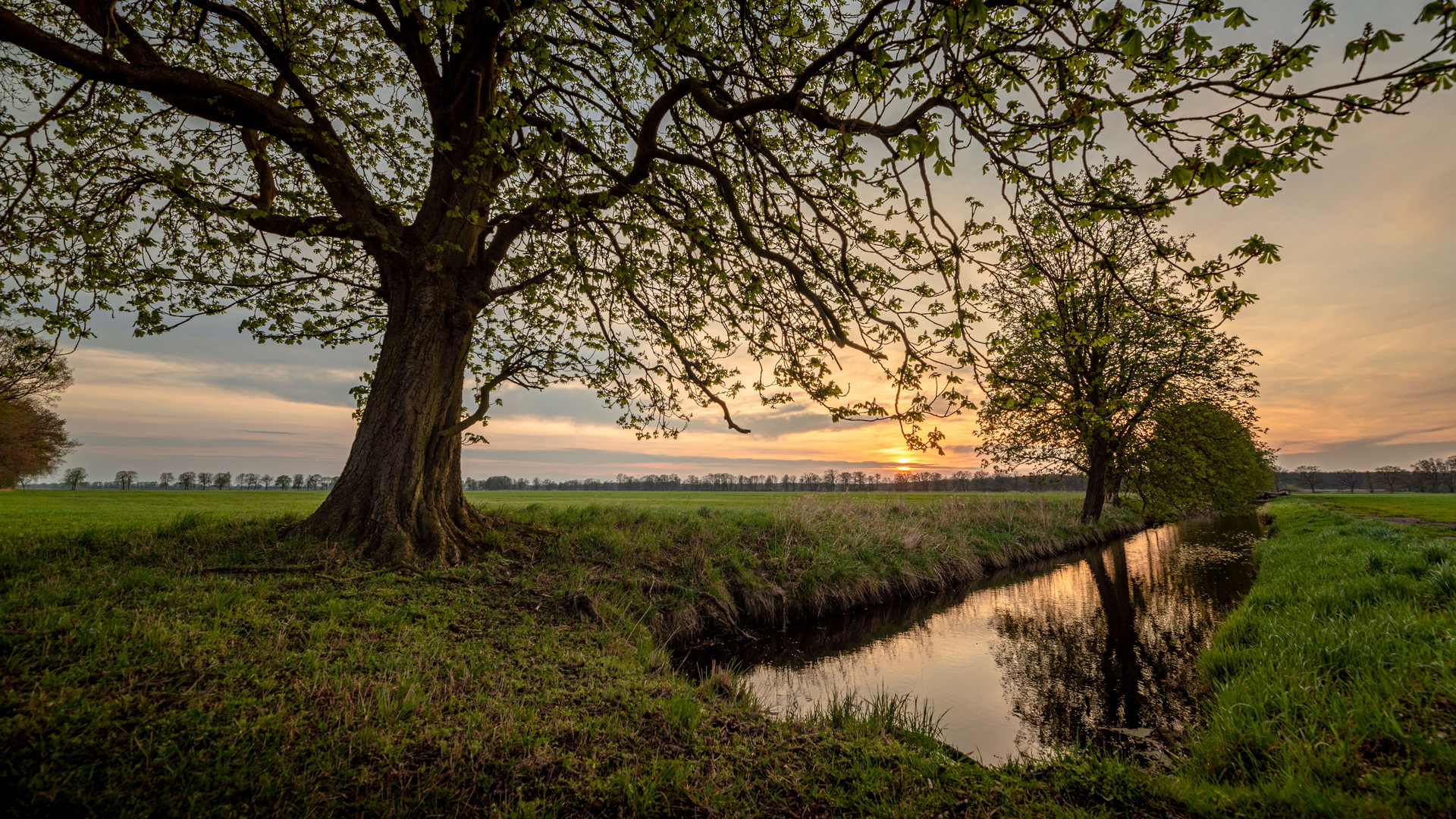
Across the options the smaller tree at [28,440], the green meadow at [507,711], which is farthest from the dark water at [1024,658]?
the smaller tree at [28,440]

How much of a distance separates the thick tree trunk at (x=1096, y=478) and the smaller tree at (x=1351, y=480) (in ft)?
604

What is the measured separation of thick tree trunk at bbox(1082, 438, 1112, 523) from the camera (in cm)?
2081

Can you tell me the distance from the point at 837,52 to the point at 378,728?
6.96 meters

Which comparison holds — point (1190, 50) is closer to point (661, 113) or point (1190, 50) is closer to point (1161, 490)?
point (661, 113)

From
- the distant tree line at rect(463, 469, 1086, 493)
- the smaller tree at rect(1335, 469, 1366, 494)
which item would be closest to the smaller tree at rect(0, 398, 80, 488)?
the distant tree line at rect(463, 469, 1086, 493)

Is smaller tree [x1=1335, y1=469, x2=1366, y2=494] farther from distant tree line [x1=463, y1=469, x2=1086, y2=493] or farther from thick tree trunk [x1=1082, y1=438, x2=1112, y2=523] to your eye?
thick tree trunk [x1=1082, y1=438, x2=1112, y2=523]

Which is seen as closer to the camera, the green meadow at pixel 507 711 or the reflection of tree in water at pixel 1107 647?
the green meadow at pixel 507 711

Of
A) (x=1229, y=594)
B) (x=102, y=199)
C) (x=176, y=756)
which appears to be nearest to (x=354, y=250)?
(x=102, y=199)

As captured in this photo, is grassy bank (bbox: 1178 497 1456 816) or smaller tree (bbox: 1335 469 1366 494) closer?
grassy bank (bbox: 1178 497 1456 816)

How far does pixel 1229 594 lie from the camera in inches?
496

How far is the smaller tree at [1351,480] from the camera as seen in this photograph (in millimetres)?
133625

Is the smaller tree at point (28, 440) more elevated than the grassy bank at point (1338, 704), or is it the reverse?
the smaller tree at point (28, 440)

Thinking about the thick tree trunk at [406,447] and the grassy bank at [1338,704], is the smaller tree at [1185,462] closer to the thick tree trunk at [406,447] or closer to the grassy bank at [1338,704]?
the grassy bank at [1338,704]

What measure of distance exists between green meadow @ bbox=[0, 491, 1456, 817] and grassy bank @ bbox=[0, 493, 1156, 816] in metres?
0.02
